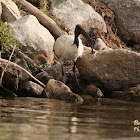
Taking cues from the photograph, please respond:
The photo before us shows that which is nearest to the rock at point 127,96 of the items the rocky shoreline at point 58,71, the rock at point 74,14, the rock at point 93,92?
the rocky shoreline at point 58,71

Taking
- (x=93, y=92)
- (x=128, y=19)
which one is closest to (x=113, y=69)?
(x=93, y=92)

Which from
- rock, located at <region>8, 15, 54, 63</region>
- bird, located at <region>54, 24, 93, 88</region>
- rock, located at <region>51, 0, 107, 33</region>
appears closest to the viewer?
bird, located at <region>54, 24, 93, 88</region>

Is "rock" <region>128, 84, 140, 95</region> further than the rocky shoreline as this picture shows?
Yes

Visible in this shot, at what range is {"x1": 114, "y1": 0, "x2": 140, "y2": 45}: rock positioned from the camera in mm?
14656

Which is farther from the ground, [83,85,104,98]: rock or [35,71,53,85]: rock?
[35,71,53,85]: rock

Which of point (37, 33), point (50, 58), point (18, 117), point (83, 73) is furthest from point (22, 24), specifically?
point (18, 117)

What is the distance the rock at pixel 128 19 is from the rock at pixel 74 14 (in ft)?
6.21

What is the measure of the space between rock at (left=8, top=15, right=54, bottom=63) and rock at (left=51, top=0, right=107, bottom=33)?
8.47 feet

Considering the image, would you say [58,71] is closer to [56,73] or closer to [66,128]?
[56,73]

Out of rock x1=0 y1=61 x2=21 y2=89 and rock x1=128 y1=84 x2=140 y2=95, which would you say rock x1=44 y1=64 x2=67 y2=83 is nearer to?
rock x1=0 y1=61 x2=21 y2=89

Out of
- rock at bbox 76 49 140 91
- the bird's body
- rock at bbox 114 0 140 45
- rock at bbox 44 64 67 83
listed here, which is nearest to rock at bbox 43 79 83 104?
rock at bbox 44 64 67 83

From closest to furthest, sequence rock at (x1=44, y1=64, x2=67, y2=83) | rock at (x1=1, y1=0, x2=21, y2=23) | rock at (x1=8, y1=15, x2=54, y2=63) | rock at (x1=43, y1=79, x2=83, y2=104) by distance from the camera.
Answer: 1. rock at (x1=43, y1=79, x2=83, y2=104)
2. rock at (x1=44, y1=64, x2=67, y2=83)
3. rock at (x1=8, y1=15, x2=54, y2=63)
4. rock at (x1=1, y1=0, x2=21, y2=23)

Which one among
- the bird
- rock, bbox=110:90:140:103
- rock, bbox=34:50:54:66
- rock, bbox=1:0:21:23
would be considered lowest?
rock, bbox=110:90:140:103

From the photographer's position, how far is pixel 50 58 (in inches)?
386
